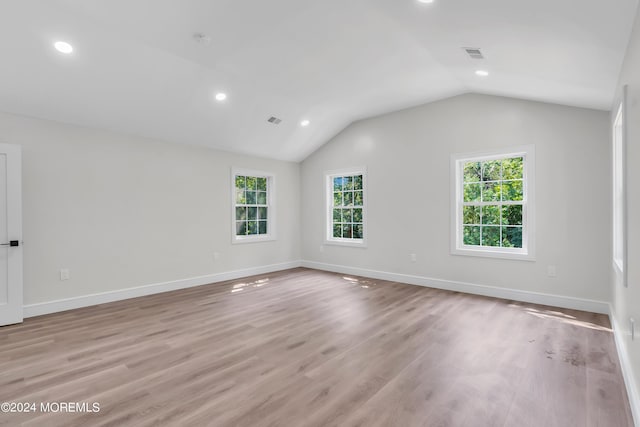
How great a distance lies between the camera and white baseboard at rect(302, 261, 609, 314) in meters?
3.99

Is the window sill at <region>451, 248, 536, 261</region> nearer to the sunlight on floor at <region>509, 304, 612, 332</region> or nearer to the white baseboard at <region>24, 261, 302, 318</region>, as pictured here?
the sunlight on floor at <region>509, 304, 612, 332</region>

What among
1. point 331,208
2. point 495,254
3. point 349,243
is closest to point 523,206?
point 495,254

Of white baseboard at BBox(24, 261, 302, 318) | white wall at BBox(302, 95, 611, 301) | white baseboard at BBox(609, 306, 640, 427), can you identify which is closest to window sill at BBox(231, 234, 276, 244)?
white baseboard at BBox(24, 261, 302, 318)

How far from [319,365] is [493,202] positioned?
3.59m

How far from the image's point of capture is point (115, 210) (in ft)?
14.9

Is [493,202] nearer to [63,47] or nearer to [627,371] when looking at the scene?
[627,371]

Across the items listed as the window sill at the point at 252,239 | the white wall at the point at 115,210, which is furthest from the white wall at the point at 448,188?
the white wall at the point at 115,210

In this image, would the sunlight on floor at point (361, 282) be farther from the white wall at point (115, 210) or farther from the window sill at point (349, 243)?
the white wall at point (115, 210)

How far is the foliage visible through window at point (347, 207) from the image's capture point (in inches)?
252

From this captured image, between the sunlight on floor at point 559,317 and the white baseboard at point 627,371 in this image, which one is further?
the sunlight on floor at point 559,317

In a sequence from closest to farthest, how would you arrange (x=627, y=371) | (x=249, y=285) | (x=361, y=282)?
(x=627, y=371)
(x=249, y=285)
(x=361, y=282)

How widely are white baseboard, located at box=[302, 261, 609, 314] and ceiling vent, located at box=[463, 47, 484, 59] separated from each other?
3109 mm

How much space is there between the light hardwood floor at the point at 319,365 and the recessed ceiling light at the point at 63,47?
9.29 ft

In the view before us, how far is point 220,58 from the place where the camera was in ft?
12.0
